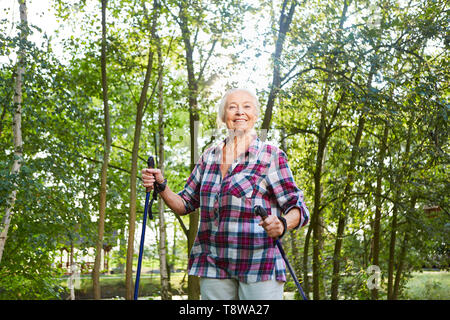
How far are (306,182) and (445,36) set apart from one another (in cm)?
547

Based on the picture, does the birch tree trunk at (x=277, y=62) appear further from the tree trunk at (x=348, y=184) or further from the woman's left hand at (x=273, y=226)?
the woman's left hand at (x=273, y=226)

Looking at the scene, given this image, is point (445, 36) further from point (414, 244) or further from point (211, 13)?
point (414, 244)

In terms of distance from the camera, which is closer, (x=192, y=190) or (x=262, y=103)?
(x=192, y=190)

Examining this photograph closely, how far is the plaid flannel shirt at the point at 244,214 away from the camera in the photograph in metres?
1.81

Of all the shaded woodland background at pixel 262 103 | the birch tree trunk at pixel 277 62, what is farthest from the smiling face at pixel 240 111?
the birch tree trunk at pixel 277 62

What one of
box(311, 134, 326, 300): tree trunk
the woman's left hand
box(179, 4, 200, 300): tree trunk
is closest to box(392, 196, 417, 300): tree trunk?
box(311, 134, 326, 300): tree trunk

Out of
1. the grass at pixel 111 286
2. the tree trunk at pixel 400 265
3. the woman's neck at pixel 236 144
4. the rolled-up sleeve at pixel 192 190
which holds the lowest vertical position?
the grass at pixel 111 286

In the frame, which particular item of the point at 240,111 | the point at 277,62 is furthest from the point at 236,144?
the point at 277,62

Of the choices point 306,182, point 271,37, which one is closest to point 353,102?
point 271,37

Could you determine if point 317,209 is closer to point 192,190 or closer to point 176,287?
point 192,190

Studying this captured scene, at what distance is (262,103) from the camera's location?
376 inches

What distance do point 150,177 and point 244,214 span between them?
1.49ft

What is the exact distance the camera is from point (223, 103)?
7.13 feet

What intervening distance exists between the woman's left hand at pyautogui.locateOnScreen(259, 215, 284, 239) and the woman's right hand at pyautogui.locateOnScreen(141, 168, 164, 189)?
558 mm
